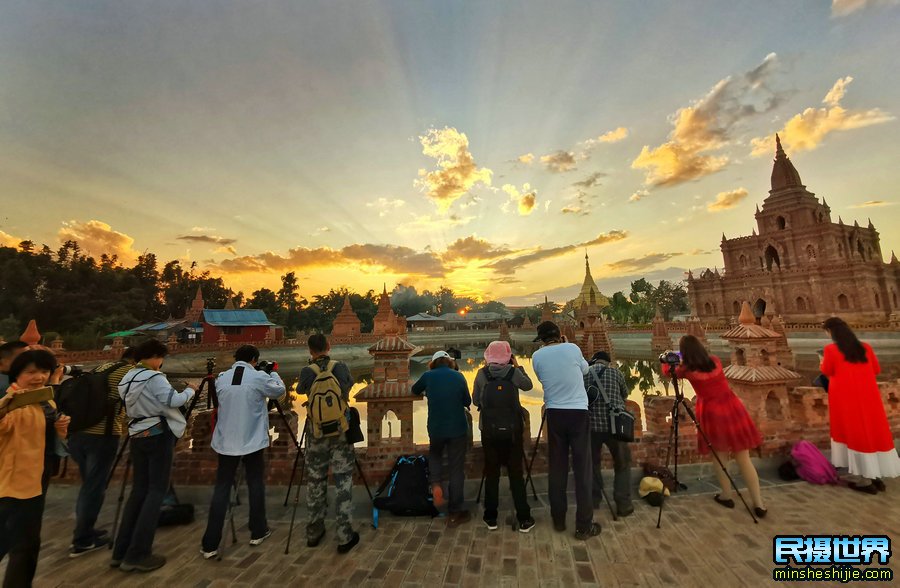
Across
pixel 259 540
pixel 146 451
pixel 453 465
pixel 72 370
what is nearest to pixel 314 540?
pixel 259 540

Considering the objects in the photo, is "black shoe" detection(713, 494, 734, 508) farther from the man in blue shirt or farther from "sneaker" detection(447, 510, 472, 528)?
"sneaker" detection(447, 510, 472, 528)

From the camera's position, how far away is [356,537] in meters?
3.55

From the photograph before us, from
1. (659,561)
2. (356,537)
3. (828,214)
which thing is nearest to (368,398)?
(356,537)

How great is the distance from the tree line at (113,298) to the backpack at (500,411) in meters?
37.3

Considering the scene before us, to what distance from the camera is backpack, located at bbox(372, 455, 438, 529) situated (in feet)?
13.2

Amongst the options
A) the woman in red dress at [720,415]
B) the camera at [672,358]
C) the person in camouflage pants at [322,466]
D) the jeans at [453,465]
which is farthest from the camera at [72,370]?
the woman in red dress at [720,415]

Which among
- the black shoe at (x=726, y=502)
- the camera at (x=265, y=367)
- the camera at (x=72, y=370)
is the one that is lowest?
the black shoe at (x=726, y=502)

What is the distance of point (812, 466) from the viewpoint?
452 cm

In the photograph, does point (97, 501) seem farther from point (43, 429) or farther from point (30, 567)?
point (43, 429)

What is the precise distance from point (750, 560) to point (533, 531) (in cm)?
186

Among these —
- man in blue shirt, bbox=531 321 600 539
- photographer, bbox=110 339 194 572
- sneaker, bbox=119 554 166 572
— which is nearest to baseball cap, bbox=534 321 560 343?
man in blue shirt, bbox=531 321 600 539

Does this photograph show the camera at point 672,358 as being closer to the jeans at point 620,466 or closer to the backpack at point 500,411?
the jeans at point 620,466

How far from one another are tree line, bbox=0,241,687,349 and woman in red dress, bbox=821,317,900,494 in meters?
40.6

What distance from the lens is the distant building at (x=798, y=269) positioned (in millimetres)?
34469
